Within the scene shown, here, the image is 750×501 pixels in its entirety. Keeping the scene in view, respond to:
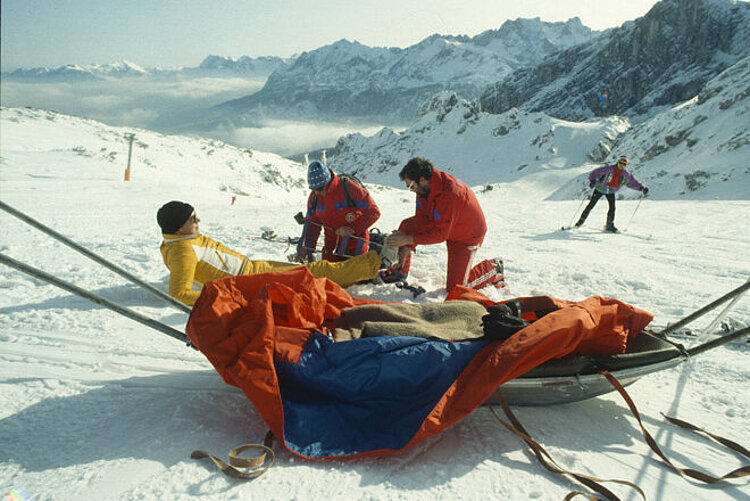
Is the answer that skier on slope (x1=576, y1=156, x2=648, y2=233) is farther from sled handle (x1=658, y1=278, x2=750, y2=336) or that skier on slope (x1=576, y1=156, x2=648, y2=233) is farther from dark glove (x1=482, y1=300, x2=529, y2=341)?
dark glove (x1=482, y1=300, x2=529, y2=341)

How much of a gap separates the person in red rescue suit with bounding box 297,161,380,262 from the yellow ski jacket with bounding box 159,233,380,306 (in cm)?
78

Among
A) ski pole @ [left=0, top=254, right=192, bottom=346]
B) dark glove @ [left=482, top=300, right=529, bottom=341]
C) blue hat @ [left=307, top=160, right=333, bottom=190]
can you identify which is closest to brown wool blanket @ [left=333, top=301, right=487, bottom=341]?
dark glove @ [left=482, top=300, right=529, bottom=341]

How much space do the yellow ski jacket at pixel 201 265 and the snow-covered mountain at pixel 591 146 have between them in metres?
16.8

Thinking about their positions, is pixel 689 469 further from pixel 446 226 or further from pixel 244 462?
pixel 446 226

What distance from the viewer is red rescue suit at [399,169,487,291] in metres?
4.60

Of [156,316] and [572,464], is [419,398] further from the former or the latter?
[156,316]

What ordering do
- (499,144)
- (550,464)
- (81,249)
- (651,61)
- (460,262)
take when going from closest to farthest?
(550,464) → (81,249) → (460,262) → (499,144) → (651,61)

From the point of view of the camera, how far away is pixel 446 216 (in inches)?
181

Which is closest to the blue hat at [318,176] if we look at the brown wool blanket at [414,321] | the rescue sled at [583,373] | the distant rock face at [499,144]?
the brown wool blanket at [414,321]

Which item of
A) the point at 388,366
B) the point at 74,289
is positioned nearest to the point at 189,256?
the point at 74,289

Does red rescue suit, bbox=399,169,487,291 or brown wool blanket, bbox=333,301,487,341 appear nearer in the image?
brown wool blanket, bbox=333,301,487,341

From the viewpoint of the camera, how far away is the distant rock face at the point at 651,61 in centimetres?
7138

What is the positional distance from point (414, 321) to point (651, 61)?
101990 millimetres

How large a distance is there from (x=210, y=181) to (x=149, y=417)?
20.1 meters
